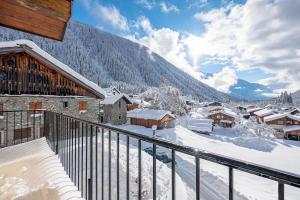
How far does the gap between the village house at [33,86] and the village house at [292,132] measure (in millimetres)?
37460

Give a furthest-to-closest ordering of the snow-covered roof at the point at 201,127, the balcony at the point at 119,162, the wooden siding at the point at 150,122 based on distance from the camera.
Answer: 1. the snow-covered roof at the point at 201,127
2. the wooden siding at the point at 150,122
3. the balcony at the point at 119,162

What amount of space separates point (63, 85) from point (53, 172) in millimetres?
12021

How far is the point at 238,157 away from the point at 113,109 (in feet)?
57.3

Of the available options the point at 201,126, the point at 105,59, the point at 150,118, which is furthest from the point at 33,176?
the point at 105,59

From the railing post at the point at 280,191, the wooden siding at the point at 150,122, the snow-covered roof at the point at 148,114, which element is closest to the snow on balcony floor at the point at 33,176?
the railing post at the point at 280,191

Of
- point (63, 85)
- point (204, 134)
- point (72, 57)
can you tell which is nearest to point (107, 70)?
point (72, 57)

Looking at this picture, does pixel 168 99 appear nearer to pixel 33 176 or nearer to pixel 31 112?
pixel 31 112

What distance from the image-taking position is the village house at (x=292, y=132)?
37.7 metres

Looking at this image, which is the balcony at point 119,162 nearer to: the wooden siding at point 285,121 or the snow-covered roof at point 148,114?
the snow-covered roof at point 148,114

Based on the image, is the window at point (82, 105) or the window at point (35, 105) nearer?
the window at point (35, 105)

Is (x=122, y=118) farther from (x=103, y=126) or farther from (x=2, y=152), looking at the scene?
(x=103, y=126)

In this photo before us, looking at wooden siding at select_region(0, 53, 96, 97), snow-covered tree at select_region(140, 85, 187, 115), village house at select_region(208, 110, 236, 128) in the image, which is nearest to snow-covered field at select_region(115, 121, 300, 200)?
village house at select_region(208, 110, 236, 128)

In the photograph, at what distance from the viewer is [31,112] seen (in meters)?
13.1

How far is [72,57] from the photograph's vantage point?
129 metres
